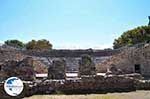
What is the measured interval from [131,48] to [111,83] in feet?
51.3

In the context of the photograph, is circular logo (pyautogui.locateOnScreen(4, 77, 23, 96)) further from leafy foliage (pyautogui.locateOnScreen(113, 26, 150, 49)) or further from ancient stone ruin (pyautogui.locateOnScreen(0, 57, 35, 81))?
leafy foliage (pyautogui.locateOnScreen(113, 26, 150, 49))

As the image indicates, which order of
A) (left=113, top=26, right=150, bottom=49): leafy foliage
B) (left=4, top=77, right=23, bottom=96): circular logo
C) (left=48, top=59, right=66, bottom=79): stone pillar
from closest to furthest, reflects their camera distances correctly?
1. (left=4, top=77, right=23, bottom=96): circular logo
2. (left=48, top=59, right=66, bottom=79): stone pillar
3. (left=113, top=26, right=150, bottom=49): leafy foliage

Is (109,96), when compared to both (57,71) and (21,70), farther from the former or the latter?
(21,70)

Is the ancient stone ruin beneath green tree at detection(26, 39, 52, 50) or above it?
beneath

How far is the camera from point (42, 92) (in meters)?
16.8

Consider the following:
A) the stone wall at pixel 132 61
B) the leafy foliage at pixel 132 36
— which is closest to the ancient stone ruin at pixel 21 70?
the stone wall at pixel 132 61

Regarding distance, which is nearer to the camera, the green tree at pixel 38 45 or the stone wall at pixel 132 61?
the stone wall at pixel 132 61

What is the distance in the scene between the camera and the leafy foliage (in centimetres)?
4934

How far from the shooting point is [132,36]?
5281cm

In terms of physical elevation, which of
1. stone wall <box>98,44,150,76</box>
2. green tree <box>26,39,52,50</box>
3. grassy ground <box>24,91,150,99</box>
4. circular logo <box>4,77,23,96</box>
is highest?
green tree <box>26,39,52,50</box>

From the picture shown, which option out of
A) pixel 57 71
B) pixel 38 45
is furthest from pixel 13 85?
pixel 38 45

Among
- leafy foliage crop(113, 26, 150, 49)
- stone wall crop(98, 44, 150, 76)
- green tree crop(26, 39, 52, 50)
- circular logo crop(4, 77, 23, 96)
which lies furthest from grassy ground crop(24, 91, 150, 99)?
green tree crop(26, 39, 52, 50)

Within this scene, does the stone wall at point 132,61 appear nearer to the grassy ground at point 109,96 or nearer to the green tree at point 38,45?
the grassy ground at point 109,96

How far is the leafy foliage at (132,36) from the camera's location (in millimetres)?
49344
